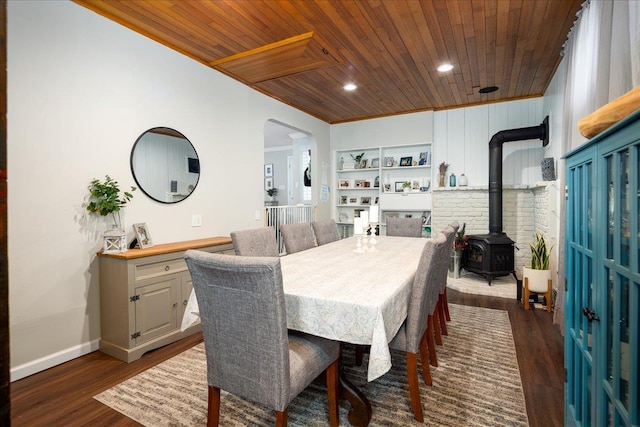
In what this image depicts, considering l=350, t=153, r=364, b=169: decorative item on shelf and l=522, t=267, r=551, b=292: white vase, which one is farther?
l=350, t=153, r=364, b=169: decorative item on shelf

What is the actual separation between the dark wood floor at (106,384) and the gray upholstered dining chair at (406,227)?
4.77 ft

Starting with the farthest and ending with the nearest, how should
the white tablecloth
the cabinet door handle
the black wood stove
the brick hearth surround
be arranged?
1. the brick hearth surround
2. the black wood stove
3. the white tablecloth
4. the cabinet door handle

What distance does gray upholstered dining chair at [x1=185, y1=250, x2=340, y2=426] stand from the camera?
1.12m

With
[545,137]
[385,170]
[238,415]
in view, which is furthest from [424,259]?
[385,170]

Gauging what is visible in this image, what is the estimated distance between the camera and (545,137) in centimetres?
418

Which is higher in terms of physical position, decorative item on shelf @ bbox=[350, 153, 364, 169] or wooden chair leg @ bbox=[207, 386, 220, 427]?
decorative item on shelf @ bbox=[350, 153, 364, 169]

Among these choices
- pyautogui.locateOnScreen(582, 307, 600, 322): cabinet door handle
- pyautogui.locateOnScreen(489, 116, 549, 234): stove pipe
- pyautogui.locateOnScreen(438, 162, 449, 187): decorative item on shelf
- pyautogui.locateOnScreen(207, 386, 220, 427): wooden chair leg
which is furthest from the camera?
pyautogui.locateOnScreen(438, 162, 449, 187): decorative item on shelf

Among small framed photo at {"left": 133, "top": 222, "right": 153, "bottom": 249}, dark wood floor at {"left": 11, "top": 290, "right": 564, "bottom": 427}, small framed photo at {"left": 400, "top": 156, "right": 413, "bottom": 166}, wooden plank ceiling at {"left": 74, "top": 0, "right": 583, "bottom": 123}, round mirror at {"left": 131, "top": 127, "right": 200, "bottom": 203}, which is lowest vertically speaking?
dark wood floor at {"left": 11, "top": 290, "right": 564, "bottom": 427}

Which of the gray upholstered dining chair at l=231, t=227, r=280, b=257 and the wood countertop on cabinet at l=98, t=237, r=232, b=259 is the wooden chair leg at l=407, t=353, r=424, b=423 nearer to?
the gray upholstered dining chair at l=231, t=227, r=280, b=257

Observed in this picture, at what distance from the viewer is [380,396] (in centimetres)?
182

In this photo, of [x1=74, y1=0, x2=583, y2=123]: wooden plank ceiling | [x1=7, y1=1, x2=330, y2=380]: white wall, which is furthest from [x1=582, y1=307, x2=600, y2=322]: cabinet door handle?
[x1=7, y1=1, x2=330, y2=380]: white wall

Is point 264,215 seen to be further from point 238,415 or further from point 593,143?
point 593,143

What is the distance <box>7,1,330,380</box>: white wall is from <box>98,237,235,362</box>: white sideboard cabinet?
0.18 m

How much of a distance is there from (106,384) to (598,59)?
3650 mm
